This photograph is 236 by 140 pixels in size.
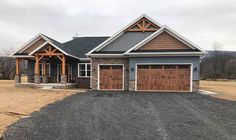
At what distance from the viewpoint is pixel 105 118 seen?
8500 millimetres

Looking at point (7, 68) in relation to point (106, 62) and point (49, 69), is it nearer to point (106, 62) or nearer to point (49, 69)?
point (49, 69)

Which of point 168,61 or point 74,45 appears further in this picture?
point 74,45

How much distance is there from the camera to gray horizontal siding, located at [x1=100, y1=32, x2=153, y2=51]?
20453 millimetres

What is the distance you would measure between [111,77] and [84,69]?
449 cm

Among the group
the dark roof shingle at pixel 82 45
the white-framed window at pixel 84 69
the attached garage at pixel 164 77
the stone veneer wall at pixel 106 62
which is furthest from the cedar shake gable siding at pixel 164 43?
the dark roof shingle at pixel 82 45

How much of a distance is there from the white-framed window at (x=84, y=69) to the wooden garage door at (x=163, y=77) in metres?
6.19

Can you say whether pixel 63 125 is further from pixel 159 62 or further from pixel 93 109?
pixel 159 62

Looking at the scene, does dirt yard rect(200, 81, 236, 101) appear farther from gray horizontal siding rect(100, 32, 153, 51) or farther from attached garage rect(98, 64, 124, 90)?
gray horizontal siding rect(100, 32, 153, 51)

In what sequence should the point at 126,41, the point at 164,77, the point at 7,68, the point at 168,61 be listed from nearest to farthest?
the point at 168,61
the point at 164,77
the point at 126,41
the point at 7,68

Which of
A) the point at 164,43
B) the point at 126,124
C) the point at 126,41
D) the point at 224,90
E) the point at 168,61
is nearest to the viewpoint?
the point at 126,124

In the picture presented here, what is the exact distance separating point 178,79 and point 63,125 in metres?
12.9

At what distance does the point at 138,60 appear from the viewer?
18984mm

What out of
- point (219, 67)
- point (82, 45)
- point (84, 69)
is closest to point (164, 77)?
point (84, 69)

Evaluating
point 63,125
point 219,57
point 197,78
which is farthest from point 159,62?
point 219,57
